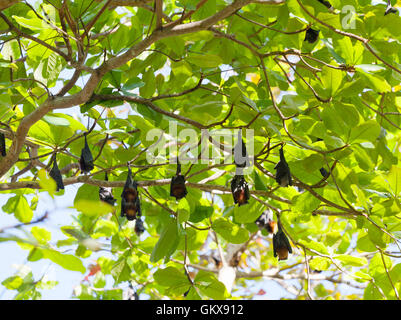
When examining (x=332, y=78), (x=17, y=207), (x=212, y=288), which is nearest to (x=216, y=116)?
(x=332, y=78)

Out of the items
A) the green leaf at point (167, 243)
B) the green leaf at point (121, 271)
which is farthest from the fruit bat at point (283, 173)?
the green leaf at point (121, 271)

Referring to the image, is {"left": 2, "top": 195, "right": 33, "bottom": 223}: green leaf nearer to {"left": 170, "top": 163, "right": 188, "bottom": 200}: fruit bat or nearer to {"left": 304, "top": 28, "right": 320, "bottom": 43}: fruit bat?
{"left": 170, "top": 163, "right": 188, "bottom": 200}: fruit bat

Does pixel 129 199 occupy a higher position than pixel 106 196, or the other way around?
pixel 106 196

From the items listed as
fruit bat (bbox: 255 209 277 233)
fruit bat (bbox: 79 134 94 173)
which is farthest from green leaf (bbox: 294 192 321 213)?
fruit bat (bbox: 79 134 94 173)

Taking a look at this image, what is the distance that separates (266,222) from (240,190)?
1.01m

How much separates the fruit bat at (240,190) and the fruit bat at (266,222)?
97 cm

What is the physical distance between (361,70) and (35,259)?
1.70 metres

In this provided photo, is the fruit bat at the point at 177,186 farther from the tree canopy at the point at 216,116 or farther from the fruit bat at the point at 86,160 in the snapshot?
the fruit bat at the point at 86,160

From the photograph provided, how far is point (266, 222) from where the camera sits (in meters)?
2.96

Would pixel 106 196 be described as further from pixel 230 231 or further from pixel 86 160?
pixel 230 231

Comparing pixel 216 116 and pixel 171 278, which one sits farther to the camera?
pixel 171 278

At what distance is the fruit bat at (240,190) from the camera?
2006 mm

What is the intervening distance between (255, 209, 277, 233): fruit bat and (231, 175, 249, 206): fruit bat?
3.18ft
